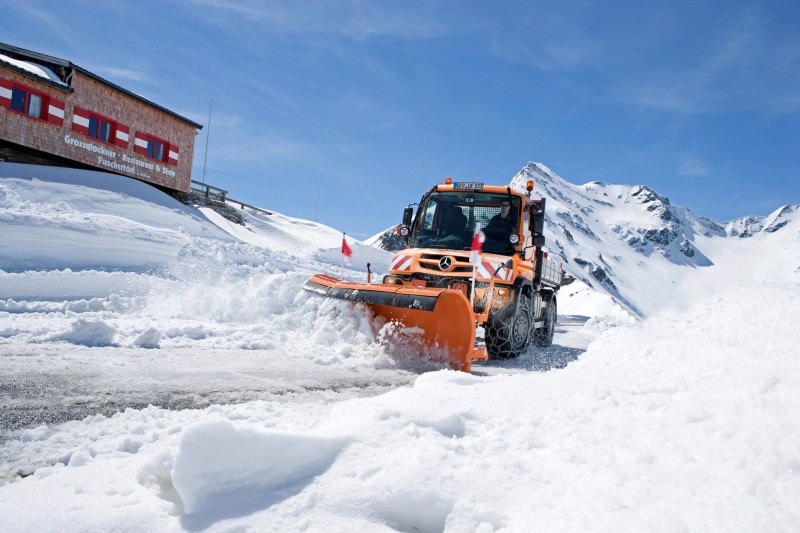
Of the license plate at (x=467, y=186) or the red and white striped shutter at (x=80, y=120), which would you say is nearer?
the license plate at (x=467, y=186)

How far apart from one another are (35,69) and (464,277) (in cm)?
2014

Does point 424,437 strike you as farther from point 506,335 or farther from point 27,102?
point 27,102

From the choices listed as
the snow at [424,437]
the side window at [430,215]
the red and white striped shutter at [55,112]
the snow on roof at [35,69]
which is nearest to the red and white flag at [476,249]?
the side window at [430,215]

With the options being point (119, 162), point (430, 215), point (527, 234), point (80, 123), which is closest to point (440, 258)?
point (430, 215)

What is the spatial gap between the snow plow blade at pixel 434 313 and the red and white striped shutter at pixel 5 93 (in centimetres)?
1809

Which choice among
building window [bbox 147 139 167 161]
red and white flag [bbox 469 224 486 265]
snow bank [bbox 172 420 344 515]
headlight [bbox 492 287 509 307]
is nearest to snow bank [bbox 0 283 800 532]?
snow bank [bbox 172 420 344 515]

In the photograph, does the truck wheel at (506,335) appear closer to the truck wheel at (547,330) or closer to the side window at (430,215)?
the side window at (430,215)

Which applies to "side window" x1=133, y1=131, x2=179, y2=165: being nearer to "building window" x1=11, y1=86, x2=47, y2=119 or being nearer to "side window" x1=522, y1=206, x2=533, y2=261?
"building window" x1=11, y1=86, x2=47, y2=119

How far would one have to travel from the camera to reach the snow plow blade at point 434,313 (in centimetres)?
538

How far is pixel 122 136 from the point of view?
2109cm

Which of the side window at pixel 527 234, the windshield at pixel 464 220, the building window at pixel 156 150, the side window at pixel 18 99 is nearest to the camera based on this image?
the windshield at pixel 464 220

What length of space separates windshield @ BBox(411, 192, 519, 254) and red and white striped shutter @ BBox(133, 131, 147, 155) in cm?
1903

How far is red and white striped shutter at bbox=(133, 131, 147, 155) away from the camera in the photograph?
856 inches

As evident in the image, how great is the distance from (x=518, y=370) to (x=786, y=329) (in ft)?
10.9
